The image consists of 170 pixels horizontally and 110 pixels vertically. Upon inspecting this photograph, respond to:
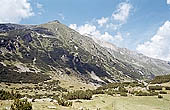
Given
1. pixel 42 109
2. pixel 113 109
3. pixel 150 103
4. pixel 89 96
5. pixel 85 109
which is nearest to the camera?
pixel 42 109

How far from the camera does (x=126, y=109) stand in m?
19.0

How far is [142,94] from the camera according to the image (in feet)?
92.9

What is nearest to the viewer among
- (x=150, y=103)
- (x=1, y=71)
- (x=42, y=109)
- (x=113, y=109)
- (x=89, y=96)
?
(x=42, y=109)

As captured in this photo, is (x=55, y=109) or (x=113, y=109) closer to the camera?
(x=55, y=109)

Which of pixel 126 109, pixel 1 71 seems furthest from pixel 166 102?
pixel 1 71

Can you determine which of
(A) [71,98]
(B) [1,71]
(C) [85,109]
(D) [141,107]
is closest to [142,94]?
(D) [141,107]

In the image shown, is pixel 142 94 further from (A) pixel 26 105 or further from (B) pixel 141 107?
(A) pixel 26 105

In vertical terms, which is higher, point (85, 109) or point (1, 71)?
point (1, 71)

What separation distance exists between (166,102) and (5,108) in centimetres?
1808

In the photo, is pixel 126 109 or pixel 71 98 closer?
pixel 126 109

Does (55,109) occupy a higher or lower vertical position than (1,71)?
lower

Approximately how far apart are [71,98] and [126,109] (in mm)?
8598

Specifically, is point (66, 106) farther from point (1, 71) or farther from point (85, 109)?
point (1, 71)

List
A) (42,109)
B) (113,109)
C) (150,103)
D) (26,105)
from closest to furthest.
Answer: (26,105), (42,109), (113,109), (150,103)
